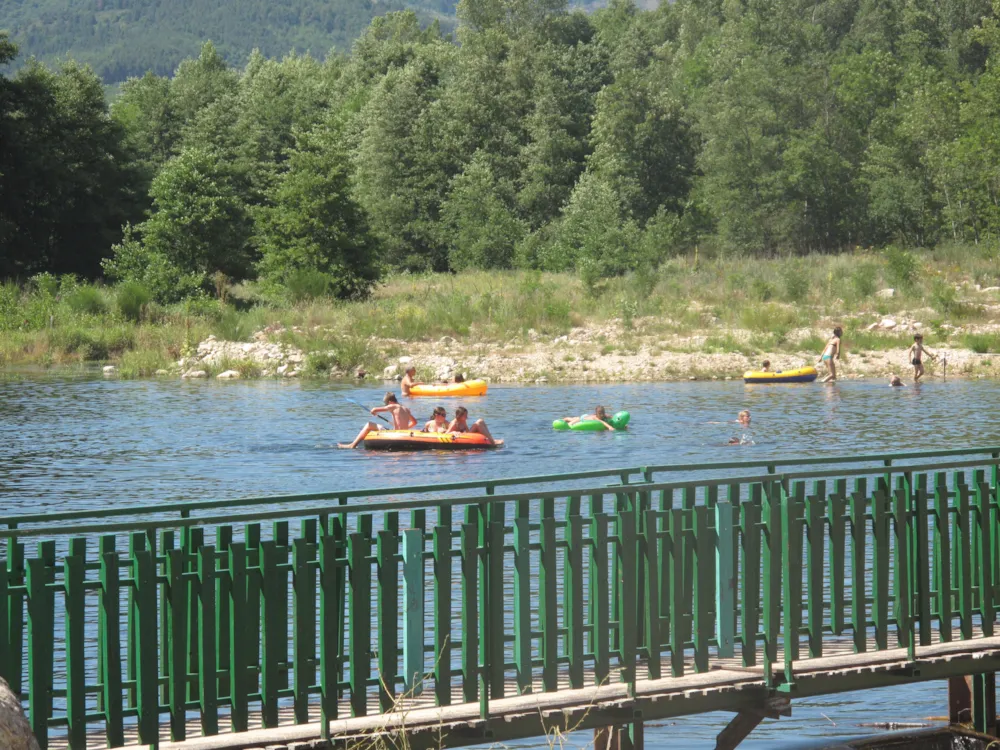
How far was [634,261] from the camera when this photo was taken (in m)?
54.4

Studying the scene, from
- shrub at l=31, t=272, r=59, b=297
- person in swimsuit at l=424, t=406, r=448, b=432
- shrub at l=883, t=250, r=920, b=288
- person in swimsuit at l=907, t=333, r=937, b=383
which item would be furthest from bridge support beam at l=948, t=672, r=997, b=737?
shrub at l=31, t=272, r=59, b=297

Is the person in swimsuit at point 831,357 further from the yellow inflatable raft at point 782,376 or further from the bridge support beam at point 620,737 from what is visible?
the bridge support beam at point 620,737

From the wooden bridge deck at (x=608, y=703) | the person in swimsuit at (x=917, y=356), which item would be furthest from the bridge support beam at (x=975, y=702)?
the person in swimsuit at (x=917, y=356)

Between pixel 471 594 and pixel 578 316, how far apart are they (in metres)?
38.9

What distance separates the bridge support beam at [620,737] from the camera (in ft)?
24.0

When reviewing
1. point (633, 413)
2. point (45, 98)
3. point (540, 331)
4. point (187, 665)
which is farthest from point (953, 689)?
point (45, 98)

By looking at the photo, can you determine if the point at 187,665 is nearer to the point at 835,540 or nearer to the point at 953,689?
the point at 835,540

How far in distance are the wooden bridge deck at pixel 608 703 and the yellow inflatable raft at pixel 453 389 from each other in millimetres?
28112

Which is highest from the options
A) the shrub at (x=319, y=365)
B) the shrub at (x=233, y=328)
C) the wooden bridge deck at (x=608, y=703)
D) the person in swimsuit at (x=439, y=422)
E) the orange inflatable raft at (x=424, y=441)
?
the shrub at (x=233, y=328)

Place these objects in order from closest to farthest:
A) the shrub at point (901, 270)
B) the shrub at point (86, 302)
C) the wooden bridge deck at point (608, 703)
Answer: the wooden bridge deck at point (608, 703) < the shrub at point (901, 270) < the shrub at point (86, 302)

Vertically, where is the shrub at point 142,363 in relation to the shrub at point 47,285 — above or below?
below

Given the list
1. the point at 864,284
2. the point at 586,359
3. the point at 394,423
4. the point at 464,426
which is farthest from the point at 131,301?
the point at 464,426

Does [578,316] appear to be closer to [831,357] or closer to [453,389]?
[831,357]

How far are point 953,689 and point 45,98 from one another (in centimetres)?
5780
